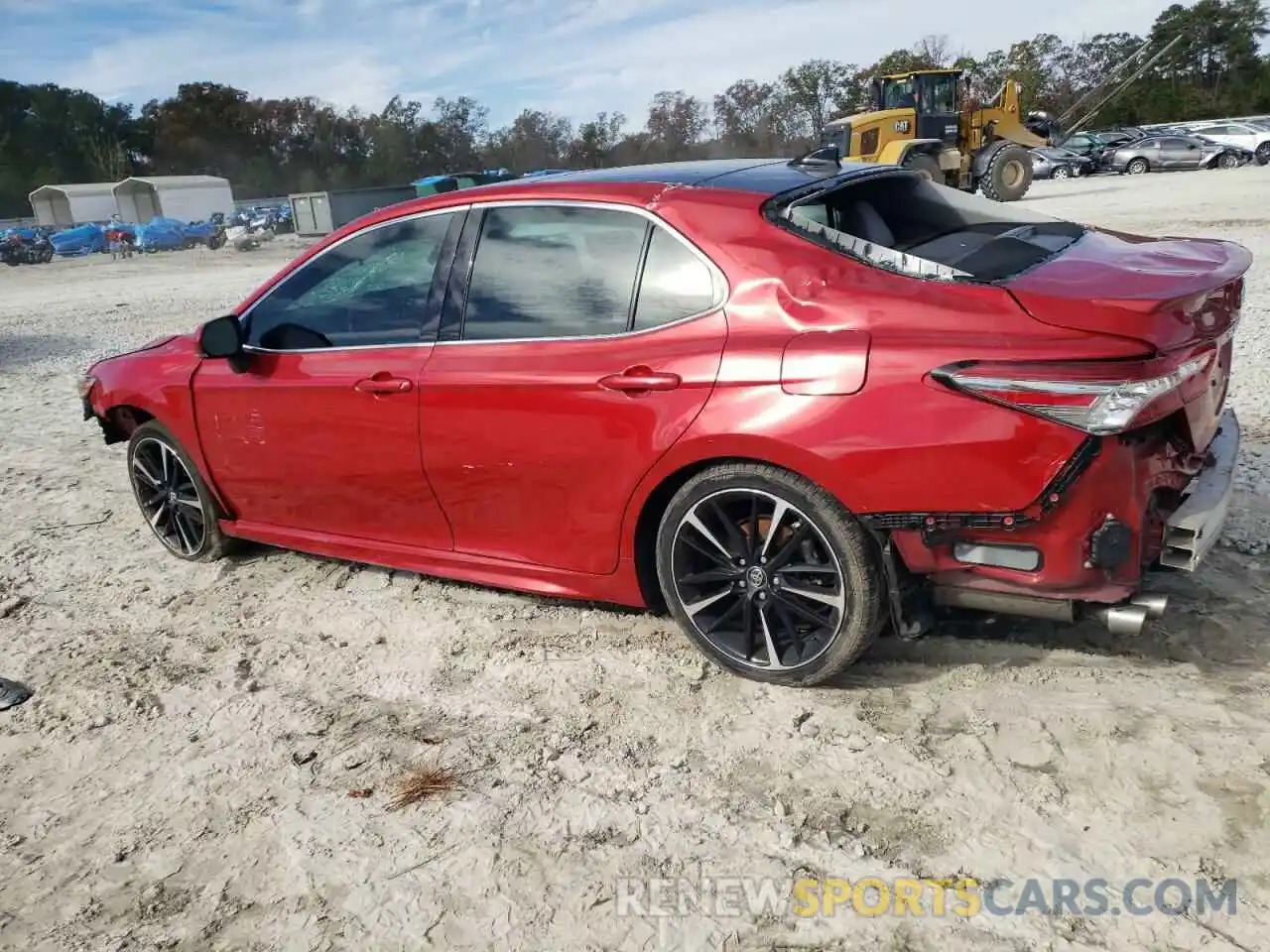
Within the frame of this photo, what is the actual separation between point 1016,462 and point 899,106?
76.7 ft

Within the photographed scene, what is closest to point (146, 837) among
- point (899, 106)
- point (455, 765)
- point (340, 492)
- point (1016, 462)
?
point (455, 765)

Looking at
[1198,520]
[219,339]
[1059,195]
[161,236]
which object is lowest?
[1059,195]

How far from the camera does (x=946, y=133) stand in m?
23.0

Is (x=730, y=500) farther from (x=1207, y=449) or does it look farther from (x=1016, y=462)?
(x=1207, y=449)

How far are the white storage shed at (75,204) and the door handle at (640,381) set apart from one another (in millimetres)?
61585

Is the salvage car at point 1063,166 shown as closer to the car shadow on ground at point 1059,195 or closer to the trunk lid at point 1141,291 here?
the car shadow on ground at point 1059,195

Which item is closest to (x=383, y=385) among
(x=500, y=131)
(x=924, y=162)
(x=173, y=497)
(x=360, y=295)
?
(x=360, y=295)

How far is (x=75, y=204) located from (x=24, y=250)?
86.8 feet

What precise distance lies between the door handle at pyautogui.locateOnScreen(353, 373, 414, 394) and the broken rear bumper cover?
8.51 ft

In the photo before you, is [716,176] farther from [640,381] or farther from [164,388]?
[164,388]

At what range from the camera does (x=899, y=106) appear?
77.3 feet

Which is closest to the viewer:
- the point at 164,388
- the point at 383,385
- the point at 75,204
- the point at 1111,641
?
the point at 1111,641

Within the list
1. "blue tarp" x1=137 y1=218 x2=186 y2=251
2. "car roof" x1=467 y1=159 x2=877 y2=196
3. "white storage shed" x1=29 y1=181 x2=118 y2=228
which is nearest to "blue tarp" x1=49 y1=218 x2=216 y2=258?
"blue tarp" x1=137 y1=218 x2=186 y2=251

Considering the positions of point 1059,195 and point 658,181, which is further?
point 1059,195
